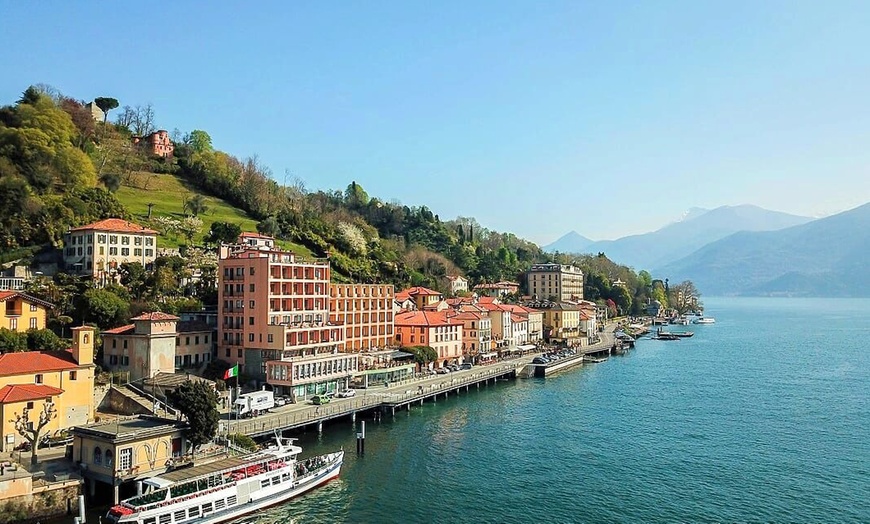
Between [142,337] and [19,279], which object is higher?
[19,279]

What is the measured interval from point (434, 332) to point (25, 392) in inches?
2192

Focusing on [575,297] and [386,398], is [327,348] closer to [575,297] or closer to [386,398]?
[386,398]

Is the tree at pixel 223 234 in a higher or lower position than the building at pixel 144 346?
higher

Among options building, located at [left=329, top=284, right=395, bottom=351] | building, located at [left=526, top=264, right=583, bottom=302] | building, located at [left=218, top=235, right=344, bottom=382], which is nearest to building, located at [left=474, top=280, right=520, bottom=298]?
building, located at [left=526, top=264, right=583, bottom=302]

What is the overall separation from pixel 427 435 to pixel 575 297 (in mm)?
132197

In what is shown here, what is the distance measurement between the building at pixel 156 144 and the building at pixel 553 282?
97.5 m

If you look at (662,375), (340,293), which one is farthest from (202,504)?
(662,375)

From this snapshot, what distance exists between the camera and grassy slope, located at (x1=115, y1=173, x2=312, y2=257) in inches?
4235

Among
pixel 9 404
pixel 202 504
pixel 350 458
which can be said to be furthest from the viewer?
pixel 350 458

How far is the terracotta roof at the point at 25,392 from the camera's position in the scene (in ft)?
136

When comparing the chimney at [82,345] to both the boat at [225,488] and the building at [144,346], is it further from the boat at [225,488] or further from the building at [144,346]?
the boat at [225,488]

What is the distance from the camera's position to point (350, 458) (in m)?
49.9

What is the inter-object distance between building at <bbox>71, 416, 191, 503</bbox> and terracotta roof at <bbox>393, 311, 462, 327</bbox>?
→ 50753 millimetres

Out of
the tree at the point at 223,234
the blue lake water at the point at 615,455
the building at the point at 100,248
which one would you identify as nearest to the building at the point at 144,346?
the building at the point at 100,248
